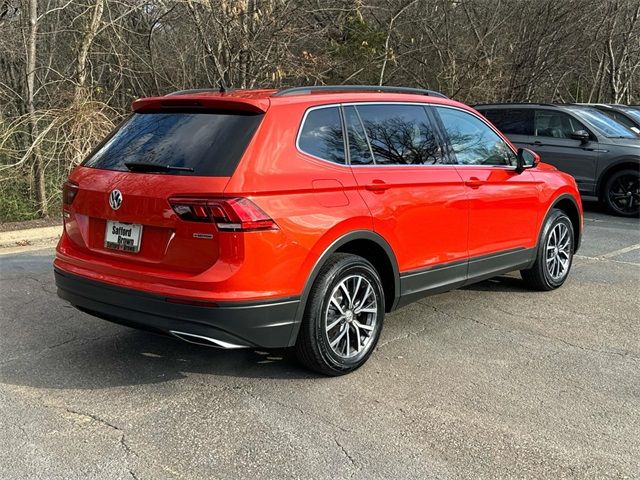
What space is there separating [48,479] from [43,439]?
1.27ft

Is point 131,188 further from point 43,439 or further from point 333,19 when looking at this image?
point 333,19

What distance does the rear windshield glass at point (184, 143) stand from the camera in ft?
11.4

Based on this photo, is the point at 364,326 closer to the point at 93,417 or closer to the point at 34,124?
the point at 93,417

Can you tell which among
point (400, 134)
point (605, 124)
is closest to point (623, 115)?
point (605, 124)

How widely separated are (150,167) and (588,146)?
30.2 feet

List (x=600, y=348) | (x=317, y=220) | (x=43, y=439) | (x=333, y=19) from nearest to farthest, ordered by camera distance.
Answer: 1. (x=43, y=439)
2. (x=317, y=220)
3. (x=600, y=348)
4. (x=333, y=19)

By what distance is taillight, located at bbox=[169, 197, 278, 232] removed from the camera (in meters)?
3.32

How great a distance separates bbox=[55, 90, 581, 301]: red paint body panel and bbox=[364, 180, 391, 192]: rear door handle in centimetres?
1

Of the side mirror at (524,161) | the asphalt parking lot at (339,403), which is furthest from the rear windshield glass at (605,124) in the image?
the asphalt parking lot at (339,403)

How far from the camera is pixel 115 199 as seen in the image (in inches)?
144

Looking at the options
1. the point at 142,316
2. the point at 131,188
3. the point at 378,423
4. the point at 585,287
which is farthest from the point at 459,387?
the point at 585,287

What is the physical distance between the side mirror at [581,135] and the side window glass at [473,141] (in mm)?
6099

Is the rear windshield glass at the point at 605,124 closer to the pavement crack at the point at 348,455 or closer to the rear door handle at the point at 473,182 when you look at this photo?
the rear door handle at the point at 473,182

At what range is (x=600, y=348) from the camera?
A: 4.54 metres
